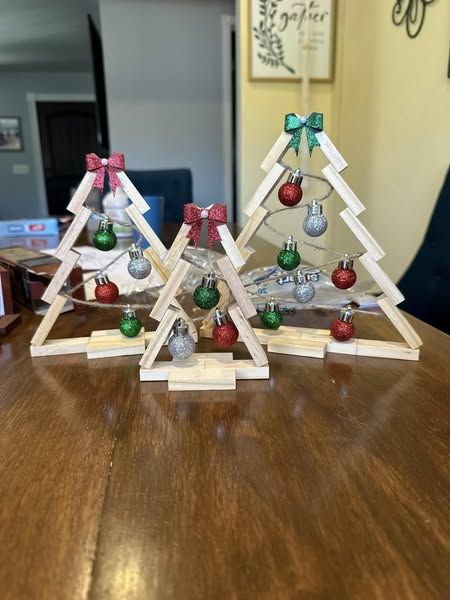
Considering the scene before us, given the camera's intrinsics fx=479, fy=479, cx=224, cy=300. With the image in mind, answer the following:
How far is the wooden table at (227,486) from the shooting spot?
14.0 inches

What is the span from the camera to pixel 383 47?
1911 mm

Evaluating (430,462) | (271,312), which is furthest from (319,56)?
(430,462)

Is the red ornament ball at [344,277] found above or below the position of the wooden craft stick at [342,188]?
below

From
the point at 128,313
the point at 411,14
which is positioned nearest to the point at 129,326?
the point at 128,313

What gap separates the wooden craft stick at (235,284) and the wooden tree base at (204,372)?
0.07 m

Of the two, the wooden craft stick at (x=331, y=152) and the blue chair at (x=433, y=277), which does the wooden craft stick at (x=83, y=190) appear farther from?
the blue chair at (x=433, y=277)

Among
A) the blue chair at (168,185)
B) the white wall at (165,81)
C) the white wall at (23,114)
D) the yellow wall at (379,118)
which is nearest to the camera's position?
the yellow wall at (379,118)

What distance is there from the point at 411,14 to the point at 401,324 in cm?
149

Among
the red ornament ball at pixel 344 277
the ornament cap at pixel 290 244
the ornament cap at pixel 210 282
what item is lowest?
the red ornament ball at pixel 344 277

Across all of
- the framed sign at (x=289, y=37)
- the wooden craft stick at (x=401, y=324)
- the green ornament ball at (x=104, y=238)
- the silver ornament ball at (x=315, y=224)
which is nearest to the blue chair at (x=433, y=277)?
the wooden craft stick at (x=401, y=324)

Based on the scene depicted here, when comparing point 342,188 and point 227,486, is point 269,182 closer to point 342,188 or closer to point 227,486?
point 342,188

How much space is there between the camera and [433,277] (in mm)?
1283

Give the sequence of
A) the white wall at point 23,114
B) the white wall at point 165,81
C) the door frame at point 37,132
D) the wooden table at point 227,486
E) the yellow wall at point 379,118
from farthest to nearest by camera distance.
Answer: the door frame at point 37,132 → the white wall at point 23,114 → the white wall at point 165,81 → the yellow wall at point 379,118 → the wooden table at point 227,486

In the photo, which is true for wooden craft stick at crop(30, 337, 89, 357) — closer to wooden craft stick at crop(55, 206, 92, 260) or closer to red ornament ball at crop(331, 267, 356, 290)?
wooden craft stick at crop(55, 206, 92, 260)
